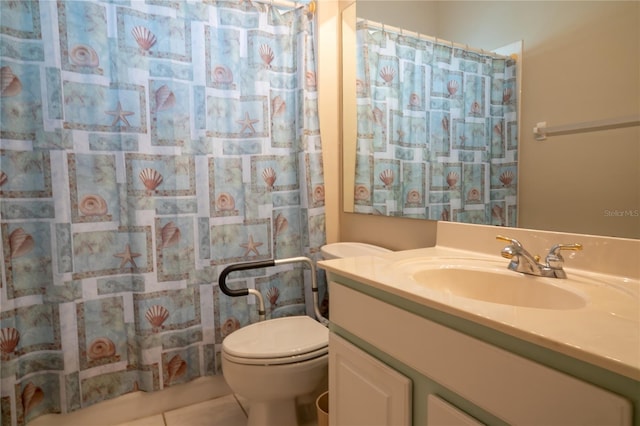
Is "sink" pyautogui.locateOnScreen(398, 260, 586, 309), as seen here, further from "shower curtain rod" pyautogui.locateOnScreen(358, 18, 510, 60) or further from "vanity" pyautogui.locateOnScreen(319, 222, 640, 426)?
"shower curtain rod" pyautogui.locateOnScreen(358, 18, 510, 60)

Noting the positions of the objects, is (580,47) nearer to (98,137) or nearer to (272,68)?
(272,68)

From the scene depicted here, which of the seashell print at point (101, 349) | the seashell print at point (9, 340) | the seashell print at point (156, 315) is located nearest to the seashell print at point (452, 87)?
the seashell print at point (156, 315)

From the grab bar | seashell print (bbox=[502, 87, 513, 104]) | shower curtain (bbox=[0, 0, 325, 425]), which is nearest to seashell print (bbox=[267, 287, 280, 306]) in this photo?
shower curtain (bbox=[0, 0, 325, 425])

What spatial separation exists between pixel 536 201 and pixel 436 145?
0.45m

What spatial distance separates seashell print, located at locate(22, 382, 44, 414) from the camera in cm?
140

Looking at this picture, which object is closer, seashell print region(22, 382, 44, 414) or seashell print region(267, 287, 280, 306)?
seashell print region(22, 382, 44, 414)

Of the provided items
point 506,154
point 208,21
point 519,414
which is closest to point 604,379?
point 519,414

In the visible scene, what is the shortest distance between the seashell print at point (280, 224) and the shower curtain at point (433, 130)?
0.39 metres

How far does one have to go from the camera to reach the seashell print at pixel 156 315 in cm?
156

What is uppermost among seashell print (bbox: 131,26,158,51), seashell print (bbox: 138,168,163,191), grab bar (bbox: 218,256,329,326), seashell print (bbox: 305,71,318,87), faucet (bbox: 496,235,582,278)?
seashell print (bbox: 131,26,158,51)

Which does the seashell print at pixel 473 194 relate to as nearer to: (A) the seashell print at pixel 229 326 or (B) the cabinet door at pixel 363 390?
(B) the cabinet door at pixel 363 390

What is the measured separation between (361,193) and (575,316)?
1285 millimetres

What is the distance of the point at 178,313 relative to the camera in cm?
162

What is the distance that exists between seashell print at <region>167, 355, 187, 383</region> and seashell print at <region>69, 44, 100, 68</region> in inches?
51.6
